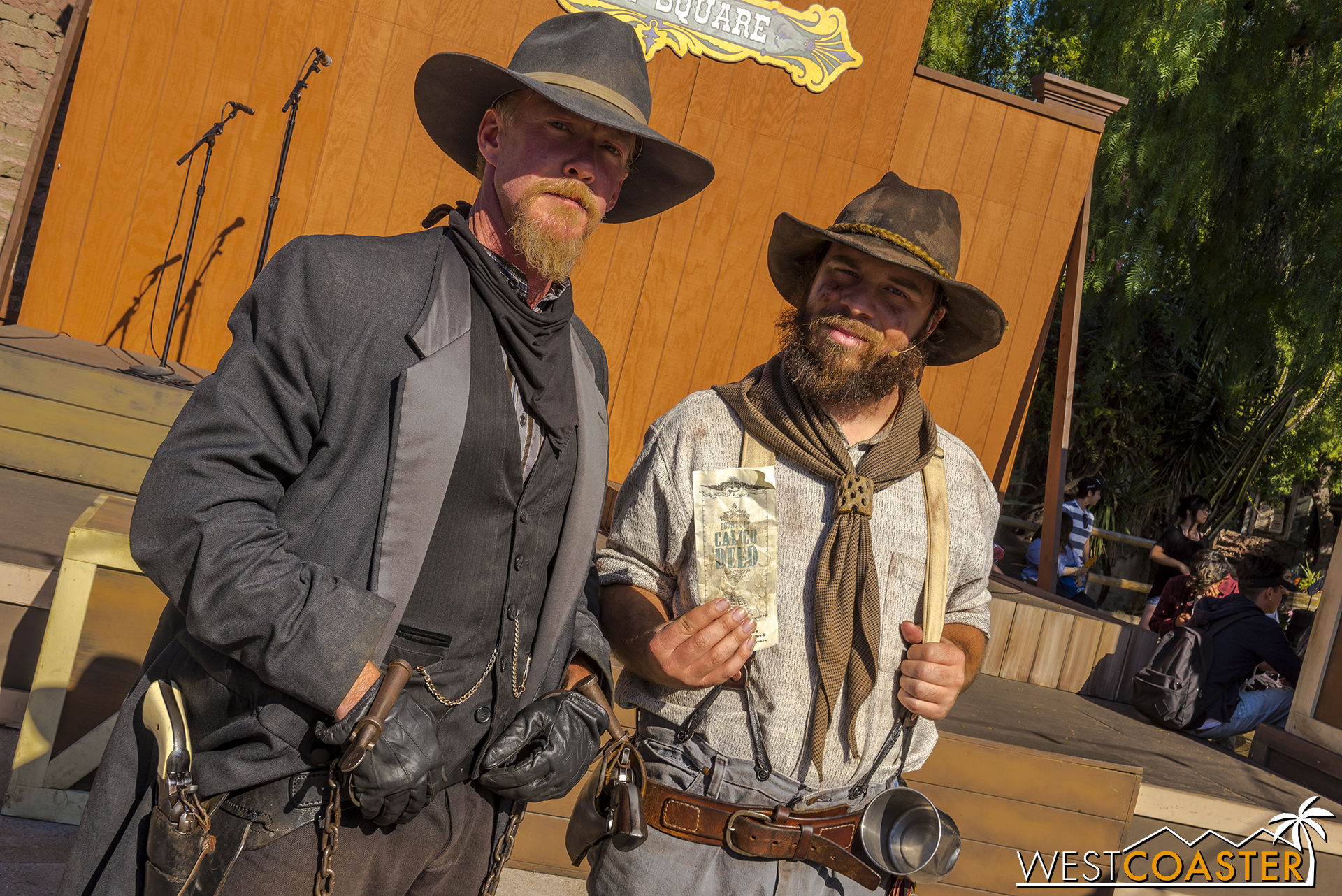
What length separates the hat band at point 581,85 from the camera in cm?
153

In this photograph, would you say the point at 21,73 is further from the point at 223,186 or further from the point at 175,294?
the point at 175,294

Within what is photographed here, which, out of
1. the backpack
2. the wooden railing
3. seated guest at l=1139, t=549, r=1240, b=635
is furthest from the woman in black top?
the backpack

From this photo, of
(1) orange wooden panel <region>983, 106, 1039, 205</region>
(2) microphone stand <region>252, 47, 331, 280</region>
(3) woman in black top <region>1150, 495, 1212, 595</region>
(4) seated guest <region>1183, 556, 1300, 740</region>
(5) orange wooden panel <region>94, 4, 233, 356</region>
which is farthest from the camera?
(3) woman in black top <region>1150, 495, 1212, 595</region>

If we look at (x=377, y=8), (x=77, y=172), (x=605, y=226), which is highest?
(x=377, y=8)

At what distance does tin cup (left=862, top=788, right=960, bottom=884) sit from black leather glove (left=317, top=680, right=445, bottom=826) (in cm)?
87

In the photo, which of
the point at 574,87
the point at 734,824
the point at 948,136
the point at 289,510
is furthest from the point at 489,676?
the point at 948,136

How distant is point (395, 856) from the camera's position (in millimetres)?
1389

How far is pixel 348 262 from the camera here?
1.32m

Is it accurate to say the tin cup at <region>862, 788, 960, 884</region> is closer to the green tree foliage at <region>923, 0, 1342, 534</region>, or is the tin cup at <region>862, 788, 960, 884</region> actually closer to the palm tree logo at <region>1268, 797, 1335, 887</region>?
the palm tree logo at <region>1268, 797, 1335, 887</region>

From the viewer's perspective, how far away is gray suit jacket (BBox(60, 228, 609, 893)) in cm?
117

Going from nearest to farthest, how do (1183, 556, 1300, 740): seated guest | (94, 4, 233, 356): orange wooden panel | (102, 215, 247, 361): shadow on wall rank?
(1183, 556, 1300, 740): seated guest → (94, 4, 233, 356): orange wooden panel → (102, 215, 247, 361): shadow on wall

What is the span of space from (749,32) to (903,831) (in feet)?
17.0

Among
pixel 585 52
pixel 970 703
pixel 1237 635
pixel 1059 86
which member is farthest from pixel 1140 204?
pixel 585 52

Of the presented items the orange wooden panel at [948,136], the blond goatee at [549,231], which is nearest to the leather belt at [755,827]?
the blond goatee at [549,231]
